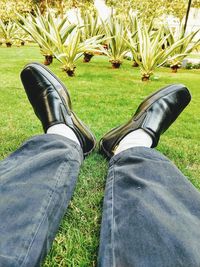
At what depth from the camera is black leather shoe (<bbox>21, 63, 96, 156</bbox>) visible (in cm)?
172

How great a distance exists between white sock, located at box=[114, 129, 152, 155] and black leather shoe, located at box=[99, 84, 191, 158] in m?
0.02

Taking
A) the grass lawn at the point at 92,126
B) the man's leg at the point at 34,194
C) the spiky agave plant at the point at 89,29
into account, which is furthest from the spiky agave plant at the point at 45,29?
the man's leg at the point at 34,194

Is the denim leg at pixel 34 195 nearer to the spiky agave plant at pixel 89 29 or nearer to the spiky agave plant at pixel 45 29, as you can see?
the spiky agave plant at pixel 45 29

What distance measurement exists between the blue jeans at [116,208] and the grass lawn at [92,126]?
169 millimetres

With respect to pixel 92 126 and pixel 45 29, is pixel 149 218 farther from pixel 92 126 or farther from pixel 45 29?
pixel 45 29

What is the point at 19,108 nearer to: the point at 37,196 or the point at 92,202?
the point at 92,202

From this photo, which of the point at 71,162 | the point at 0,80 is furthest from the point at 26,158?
the point at 0,80

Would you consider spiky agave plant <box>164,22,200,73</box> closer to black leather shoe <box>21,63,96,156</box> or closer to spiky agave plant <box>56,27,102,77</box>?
spiky agave plant <box>56,27,102,77</box>

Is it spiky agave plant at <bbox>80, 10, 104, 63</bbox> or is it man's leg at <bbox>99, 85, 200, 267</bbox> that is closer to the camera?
man's leg at <bbox>99, 85, 200, 267</bbox>

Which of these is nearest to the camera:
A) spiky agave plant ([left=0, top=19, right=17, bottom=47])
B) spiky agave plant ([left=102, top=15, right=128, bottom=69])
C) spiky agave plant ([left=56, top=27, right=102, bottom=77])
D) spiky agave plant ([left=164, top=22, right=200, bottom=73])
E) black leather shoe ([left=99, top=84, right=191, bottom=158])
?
black leather shoe ([left=99, top=84, right=191, bottom=158])

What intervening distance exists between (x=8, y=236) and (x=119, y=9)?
44.9 feet

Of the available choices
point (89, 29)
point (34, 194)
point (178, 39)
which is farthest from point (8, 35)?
point (34, 194)

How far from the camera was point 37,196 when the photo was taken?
97cm

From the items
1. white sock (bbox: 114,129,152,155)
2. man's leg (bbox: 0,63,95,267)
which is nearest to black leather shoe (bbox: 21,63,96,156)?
man's leg (bbox: 0,63,95,267)
